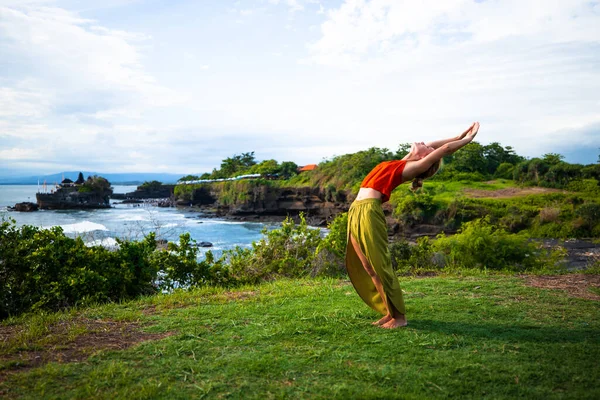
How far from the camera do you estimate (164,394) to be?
3.26 meters

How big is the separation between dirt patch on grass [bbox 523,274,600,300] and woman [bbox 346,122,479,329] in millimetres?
3229

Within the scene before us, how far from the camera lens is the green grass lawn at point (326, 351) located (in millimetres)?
3328

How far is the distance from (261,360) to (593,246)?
21673 mm

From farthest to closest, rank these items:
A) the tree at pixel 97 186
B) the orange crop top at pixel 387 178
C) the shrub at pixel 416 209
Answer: the tree at pixel 97 186, the shrub at pixel 416 209, the orange crop top at pixel 387 178

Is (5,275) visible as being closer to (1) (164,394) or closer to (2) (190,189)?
(1) (164,394)

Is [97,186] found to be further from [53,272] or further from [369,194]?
[369,194]

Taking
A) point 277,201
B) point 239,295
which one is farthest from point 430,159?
point 277,201

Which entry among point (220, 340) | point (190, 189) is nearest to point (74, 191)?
point (190, 189)

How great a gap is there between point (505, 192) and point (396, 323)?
27138 mm

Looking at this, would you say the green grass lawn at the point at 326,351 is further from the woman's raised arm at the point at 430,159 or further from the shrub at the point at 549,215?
Answer: the shrub at the point at 549,215

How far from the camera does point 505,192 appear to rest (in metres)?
28.9

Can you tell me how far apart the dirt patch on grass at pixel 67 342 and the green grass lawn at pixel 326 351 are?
3 cm

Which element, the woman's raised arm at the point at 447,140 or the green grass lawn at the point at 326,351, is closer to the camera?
the green grass lawn at the point at 326,351

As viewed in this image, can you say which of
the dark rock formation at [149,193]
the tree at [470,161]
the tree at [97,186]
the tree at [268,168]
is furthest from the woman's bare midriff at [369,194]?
the dark rock formation at [149,193]
